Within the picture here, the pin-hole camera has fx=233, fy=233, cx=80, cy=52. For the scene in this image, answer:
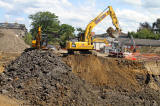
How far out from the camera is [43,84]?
51.0 feet

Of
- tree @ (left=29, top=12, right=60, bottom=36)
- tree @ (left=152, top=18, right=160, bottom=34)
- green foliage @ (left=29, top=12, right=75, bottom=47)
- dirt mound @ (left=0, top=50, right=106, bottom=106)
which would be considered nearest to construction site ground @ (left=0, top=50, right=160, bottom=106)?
dirt mound @ (left=0, top=50, right=106, bottom=106)

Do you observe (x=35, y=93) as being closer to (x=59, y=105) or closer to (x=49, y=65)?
(x=59, y=105)

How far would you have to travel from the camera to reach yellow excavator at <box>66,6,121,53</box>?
22.8 metres

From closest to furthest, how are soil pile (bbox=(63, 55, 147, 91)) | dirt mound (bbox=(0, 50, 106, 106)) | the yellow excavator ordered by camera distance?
dirt mound (bbox=(0, 50, 106, 106)) → soil pile (bbox=(63, 55, 147, 91)) → the yellow excavator

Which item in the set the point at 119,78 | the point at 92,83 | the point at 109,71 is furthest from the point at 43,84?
the point at 119,78

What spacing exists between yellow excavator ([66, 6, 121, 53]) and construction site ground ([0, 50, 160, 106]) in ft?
3.10

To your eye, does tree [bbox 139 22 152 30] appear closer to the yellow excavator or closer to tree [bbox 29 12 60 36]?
tree [bbox 29 12 60 36]

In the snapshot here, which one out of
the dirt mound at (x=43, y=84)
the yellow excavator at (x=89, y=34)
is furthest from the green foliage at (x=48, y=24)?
the dirt mound at (x=43, y=84)

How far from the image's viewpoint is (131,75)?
22219mm

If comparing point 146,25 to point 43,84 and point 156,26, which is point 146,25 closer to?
point 156,26

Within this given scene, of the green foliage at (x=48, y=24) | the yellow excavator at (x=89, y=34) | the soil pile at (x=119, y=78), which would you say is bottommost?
the soil pile at (x=119, y=78)

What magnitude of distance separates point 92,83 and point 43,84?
18.4 ft

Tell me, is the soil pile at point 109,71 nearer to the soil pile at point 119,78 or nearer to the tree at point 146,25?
the soil pile at point 119,78

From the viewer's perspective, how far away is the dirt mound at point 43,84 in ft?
47.3
